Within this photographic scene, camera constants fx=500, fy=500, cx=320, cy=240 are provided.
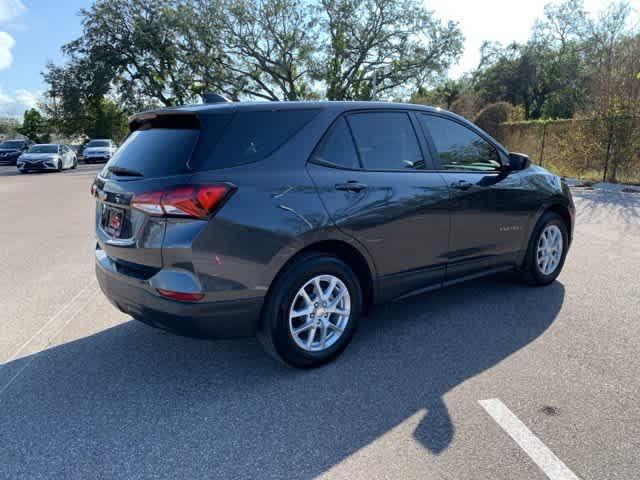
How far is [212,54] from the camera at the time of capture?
39.8 meters

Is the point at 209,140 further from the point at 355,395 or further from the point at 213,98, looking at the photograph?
the point at 355,395

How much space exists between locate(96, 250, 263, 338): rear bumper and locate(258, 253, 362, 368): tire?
120 mm

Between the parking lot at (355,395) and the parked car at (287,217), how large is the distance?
404 millimetres

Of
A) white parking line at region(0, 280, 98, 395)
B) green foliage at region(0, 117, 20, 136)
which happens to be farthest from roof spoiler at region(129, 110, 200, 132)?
green foliage at region(0, 117, 20, 136)

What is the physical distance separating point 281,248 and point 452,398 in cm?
137

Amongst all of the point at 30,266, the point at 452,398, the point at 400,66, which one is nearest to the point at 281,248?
the point at 452,398

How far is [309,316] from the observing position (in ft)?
10.9

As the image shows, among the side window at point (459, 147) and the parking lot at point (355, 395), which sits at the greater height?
the side window at point (459, 147)

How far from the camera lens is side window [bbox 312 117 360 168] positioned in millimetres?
3352

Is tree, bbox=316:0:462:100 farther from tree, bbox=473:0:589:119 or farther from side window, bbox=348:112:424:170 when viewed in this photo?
side window, bbox=348:112:424:170

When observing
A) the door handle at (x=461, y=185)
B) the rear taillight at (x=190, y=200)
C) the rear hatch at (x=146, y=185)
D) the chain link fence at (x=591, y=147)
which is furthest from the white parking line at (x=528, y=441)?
the chain link fence at (x=591, y=147)

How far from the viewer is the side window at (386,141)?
11.8ft

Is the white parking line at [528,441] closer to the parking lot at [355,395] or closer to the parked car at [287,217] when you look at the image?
the parking lot at [355,395]

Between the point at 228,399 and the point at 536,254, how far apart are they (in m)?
3.34
